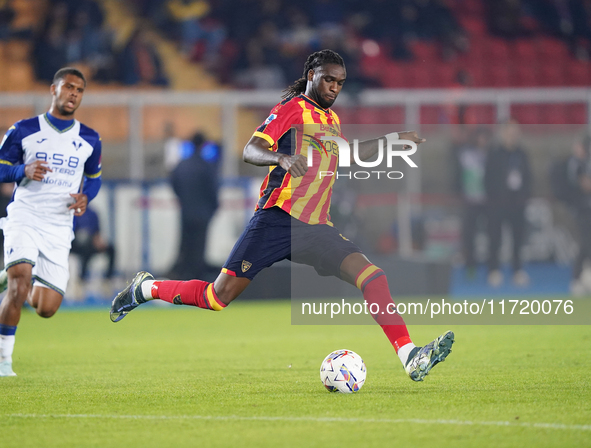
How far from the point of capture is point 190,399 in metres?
5.35

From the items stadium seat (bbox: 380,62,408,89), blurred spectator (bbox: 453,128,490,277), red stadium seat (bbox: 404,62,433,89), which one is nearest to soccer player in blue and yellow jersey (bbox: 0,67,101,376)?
blurred spectator (bbox: 453,128,490,277)

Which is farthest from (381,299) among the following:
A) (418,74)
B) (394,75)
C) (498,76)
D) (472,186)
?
(498,76)

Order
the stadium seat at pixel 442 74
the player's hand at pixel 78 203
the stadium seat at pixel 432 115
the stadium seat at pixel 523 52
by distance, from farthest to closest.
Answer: the stadium seat at pixel 523 52 < the stadium seat at pixel 442 74 < the stadium seat at pixel 432 115 < the player's hand at pixel 78 203

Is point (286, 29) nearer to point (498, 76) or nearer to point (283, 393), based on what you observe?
point (498, 76)

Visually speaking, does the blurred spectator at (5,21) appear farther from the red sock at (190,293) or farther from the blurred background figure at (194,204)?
the red sock at (190,293)

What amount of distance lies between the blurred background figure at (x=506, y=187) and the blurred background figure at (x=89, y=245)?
19.4ft

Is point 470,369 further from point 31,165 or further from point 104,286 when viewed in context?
point 104,286

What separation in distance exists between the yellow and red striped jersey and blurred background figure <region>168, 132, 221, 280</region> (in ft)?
24.4

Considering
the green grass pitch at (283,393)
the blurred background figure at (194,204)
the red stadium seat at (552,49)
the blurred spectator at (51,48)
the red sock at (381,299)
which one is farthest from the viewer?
the red stadium seat at (552,49)

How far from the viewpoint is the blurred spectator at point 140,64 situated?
16.8 meters

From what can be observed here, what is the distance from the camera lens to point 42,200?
6863mm

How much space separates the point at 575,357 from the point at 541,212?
713 cm

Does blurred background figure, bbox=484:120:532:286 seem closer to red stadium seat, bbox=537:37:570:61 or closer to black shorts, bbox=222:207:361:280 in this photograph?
red stadium seat, bbox=537:37:570:61

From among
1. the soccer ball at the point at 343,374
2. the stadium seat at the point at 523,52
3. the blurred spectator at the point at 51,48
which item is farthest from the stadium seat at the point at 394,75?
the soccer ball at the point at 343,374
